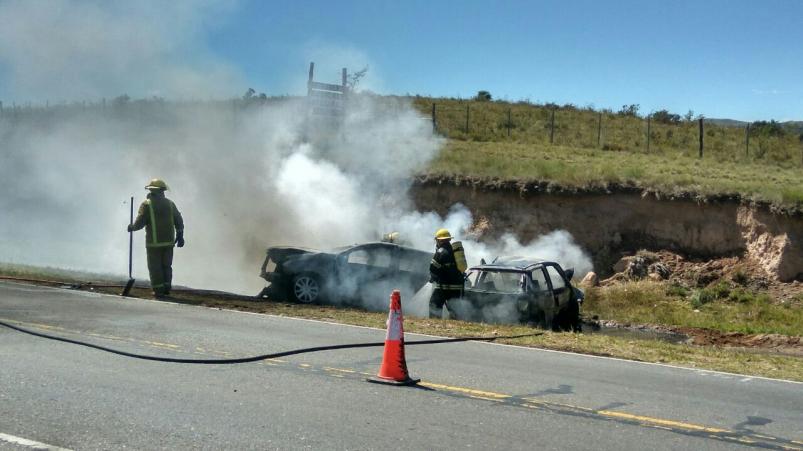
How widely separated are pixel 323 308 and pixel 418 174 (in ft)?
40.4

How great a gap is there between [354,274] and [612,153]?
20.0 m

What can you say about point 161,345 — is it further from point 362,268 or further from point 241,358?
point 362,268

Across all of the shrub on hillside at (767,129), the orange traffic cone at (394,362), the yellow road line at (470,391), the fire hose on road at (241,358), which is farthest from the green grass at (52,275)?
the shrub on hillside at (767,129)

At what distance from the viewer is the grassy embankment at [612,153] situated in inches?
958

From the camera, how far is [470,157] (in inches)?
1133

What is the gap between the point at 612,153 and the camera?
33219mm

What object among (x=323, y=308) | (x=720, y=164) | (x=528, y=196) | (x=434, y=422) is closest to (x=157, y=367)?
(x=434, y=422)

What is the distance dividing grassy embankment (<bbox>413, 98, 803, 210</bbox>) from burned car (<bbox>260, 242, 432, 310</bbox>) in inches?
399

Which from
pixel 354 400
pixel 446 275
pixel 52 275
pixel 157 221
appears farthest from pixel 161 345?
pixel 52 275

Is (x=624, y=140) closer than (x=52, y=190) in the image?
No

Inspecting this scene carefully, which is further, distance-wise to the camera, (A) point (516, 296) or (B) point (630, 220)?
(B) point (630, 220)

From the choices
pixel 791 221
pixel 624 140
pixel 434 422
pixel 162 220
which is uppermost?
pixel 624 140

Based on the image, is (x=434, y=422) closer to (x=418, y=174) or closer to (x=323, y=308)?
(x=323, y=308)

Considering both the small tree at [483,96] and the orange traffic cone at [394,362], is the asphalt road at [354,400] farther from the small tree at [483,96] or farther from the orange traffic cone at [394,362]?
the small tree at [483,96]
